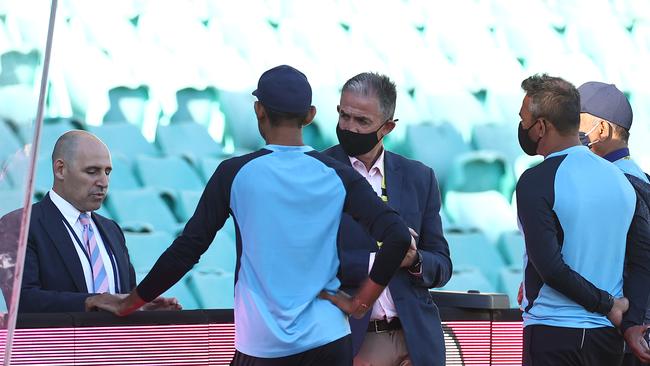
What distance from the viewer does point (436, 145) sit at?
22.4ft

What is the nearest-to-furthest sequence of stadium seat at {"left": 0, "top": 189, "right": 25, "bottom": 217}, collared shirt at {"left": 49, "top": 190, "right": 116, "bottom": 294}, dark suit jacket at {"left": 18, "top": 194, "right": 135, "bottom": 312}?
stadium seat at {"left": 0, "top": 189, "right": 25, "bottom": 217}
dark suit jacket at {"left": 18, "top": 194, "right": 135, "bottom": 312}
collared shirt at {"left": 49, "top": 190, "right": 116, "bottom": 294}

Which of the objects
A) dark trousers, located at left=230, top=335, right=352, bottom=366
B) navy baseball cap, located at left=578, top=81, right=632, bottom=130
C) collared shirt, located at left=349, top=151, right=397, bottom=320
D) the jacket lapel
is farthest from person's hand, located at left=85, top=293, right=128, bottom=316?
navy baseball cap, located at left=578, top=81, right=632, bottom=130

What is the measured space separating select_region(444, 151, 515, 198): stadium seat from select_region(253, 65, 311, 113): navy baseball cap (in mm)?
4572

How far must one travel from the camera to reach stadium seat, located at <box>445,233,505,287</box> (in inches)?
266

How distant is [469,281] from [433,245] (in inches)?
159

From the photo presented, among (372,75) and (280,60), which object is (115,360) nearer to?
(372,75)

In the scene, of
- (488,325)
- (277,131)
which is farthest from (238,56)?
(277,131)

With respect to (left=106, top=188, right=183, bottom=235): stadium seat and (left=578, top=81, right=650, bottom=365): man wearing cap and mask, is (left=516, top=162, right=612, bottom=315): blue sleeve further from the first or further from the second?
(left=106, top=188, right=183, bottom=235): stadium seat

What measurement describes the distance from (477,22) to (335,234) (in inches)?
202

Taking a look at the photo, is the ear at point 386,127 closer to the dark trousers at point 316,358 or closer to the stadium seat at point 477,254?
the dark trousers at point 316,358

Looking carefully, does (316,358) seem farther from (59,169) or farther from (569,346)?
(59,169)

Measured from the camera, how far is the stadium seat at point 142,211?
5.95 m

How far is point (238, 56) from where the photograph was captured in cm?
638

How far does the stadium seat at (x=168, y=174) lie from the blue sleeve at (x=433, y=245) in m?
3.39
